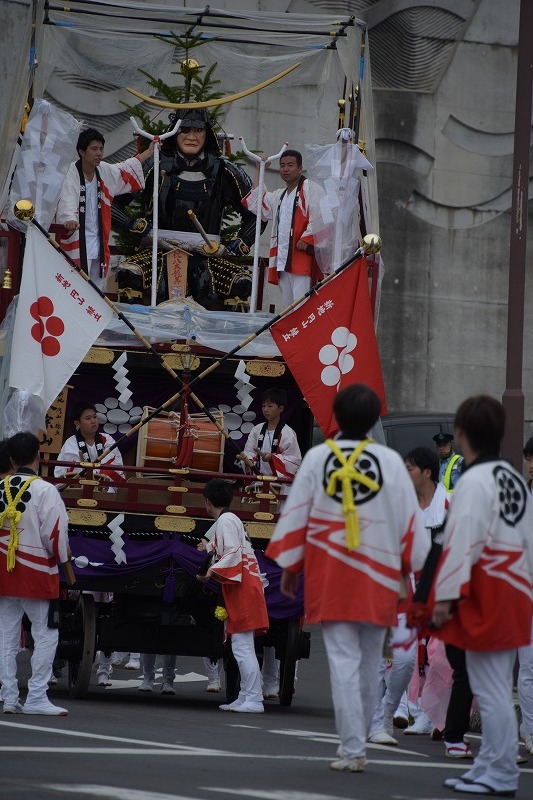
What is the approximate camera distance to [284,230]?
41.5 ft

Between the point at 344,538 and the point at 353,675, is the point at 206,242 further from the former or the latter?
the point at 353,675

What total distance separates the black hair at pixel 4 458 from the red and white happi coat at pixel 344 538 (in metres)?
3.32

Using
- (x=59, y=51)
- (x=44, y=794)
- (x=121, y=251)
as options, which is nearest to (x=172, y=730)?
(x=44, y=794)

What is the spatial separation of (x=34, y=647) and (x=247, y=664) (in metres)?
1.59

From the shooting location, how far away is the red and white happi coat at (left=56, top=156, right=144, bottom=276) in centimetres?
1230

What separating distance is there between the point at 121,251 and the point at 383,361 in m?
8.77

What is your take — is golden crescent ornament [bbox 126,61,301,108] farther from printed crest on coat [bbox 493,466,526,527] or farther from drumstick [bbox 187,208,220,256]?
printed crest on coat [bbox 493,466,526,527]

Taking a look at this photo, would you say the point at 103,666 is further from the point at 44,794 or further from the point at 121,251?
the point at 44,794

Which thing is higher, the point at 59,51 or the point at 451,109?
the point at 451,109

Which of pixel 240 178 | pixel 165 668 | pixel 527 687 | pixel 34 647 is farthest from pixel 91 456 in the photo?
pixel 527 687

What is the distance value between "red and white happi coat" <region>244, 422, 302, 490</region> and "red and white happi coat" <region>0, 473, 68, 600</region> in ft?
8.14

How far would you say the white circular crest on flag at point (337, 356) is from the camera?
1139cm

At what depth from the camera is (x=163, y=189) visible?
13633 millimetres

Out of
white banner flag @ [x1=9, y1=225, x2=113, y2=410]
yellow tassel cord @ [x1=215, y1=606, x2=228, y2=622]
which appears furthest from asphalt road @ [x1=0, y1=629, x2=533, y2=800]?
white banner flag @ [x1=9, y1=225, x2=113, y2=410]
